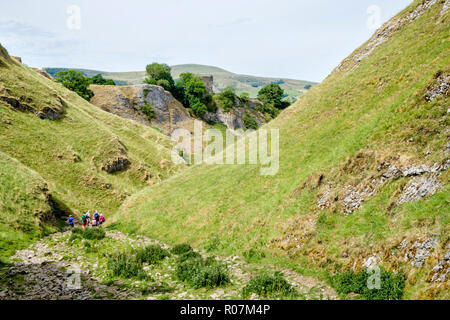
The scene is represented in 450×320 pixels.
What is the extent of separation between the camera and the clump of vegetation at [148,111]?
102100 mm

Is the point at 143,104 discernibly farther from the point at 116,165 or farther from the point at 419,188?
the point at 419,188

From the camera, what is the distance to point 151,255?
2209cm

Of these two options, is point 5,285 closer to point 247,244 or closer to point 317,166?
point 247,244

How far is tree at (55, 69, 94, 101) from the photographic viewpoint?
308 ft

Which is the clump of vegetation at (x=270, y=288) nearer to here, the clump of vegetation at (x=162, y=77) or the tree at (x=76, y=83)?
the tree at (x=76, y=83)

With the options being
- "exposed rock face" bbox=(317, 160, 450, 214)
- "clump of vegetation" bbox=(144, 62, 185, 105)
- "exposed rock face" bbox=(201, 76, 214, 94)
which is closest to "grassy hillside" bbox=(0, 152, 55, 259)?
"exposed rock face" bbox=(317, 160, 450, 214)

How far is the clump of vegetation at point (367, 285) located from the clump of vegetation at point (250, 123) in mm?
122423

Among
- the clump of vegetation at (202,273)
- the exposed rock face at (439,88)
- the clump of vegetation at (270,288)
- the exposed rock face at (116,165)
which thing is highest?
the exposed rock face at (439,88)

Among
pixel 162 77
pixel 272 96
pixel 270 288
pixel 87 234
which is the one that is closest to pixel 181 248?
pixel 270 288

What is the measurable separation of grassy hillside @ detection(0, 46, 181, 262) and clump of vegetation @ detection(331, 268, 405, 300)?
28.9m

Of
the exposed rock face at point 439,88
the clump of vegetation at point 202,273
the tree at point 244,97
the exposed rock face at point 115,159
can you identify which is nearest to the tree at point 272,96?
the tree at point 244,97

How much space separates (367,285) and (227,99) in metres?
125

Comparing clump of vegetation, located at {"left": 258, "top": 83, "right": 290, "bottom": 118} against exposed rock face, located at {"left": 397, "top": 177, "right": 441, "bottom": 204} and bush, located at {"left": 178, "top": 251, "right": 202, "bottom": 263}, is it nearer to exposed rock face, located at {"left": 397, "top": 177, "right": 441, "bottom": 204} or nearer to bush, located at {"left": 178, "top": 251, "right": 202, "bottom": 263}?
bush, located at {"left": 178, "top": 251, "right": 202, "bottom": 263}
